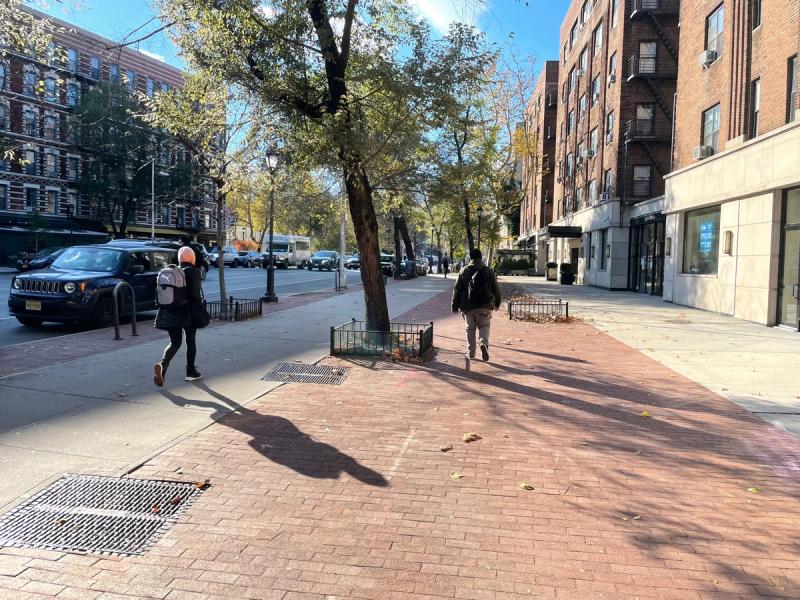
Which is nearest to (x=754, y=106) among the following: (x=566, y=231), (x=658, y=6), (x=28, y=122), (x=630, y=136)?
(x=630, y=136)

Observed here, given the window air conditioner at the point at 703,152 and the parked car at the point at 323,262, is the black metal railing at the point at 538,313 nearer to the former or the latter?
the window air conditioner at the point at 703,152

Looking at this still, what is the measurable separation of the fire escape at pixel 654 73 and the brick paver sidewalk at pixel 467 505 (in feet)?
84.4

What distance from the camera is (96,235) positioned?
47.0 m

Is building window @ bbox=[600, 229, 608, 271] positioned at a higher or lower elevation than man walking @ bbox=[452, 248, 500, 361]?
higher

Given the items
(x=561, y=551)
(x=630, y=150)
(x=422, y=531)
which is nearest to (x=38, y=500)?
(x=422, y=531)

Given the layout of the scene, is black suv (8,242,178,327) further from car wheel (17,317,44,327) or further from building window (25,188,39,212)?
building window (25,188,39,212)

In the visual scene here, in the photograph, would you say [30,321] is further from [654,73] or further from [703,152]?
[654,73]

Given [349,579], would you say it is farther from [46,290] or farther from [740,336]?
[740,336]

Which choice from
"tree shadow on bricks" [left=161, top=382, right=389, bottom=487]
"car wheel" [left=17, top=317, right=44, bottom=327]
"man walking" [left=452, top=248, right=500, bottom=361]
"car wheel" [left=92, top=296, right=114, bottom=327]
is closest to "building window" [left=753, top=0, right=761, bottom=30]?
"man walking" [left=452, top=248, right=500, bottom=361]

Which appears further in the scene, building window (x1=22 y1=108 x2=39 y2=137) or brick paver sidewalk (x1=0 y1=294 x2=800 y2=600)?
building window (x1=22 y1=108 x2=39 y2=137)

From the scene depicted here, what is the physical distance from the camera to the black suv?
11.3 metres

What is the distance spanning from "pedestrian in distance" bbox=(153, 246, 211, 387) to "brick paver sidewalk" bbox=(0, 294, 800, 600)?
0.83 m

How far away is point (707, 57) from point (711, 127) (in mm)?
2172

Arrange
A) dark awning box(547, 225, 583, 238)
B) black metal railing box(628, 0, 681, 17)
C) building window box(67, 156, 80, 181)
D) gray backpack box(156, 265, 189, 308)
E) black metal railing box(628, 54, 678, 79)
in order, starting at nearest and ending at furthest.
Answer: gray backpack box(156, 265, 189, 308) → black metal railing box(628, 0, 681, 17) → black metal railing box(628, 54, 678, 79) → dark awning box(547, 225, 583, 238) → building window box(67, 156, 80, 181)
